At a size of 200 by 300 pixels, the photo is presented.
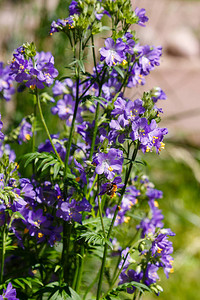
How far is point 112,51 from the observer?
149cm

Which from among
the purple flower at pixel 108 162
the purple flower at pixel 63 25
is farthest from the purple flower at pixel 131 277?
the purple flower at pixel 63 25

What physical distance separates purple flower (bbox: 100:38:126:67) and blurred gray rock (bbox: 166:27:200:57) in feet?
13.9

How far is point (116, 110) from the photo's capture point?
152 centimetres

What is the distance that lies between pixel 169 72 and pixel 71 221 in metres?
3.78

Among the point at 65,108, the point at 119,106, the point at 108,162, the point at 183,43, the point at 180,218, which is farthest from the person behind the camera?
the point at 183,43

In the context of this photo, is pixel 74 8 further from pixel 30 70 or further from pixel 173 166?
pixel 173 166

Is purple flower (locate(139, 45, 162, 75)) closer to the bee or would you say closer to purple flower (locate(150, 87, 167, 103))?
purple flower (locate(150, 87, 167, 103))

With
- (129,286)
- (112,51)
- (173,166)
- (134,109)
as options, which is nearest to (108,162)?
(134,109)

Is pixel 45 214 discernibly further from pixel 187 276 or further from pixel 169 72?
pixel 169 72

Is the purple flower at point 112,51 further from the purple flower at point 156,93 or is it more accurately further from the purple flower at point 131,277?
the purple flower at point 131,277

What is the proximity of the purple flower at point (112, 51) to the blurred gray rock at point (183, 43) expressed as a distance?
13.9 ft

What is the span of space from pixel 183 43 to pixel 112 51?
436 centimetres

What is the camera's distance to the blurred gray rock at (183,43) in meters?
5.59

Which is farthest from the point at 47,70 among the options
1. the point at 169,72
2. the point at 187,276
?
the point at 169,72
